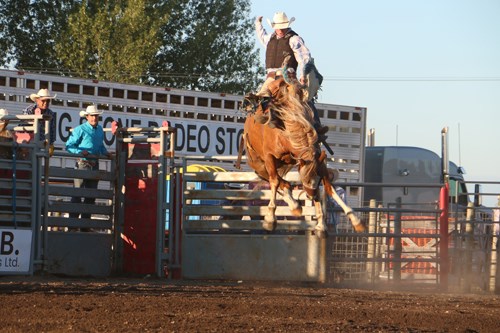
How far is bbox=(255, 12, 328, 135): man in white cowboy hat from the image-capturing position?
1395 cm

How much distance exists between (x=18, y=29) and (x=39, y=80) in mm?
17995

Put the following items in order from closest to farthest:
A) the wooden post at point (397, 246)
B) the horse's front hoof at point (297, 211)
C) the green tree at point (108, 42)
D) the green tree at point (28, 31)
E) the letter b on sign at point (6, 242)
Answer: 1. the horse's front hoof at point (297, 211)
2. the letter b on sign at point (6, 242)
3. the wooden post at point (397, 246)
4. the green tree at point (108, 42)
5. the green tree at point (28, 31)

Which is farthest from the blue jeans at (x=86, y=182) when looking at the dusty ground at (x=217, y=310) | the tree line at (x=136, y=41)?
the tree line at (x=136, y=41)

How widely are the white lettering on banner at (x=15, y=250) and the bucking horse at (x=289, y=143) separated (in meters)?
3.25

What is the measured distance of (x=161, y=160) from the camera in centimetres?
1634

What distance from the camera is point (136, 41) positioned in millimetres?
37812

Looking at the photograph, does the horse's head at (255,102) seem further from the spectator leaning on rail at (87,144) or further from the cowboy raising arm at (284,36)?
the spectator leaning on rail at (87,144)

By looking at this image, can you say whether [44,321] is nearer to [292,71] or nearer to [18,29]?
[292,71]

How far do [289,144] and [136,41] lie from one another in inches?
987

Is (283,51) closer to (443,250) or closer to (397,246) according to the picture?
(397,246)

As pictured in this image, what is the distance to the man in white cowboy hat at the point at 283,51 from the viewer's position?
549 inches

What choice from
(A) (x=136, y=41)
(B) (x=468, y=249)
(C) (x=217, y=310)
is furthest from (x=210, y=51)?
(C) (x=217, y=310)

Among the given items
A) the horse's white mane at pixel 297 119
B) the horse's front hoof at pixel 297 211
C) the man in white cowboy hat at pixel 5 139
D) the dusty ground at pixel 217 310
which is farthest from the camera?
the man in white cowboy hat at pixel 5 139

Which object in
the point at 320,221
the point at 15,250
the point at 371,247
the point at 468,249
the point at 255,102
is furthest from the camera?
the point at 468,249
